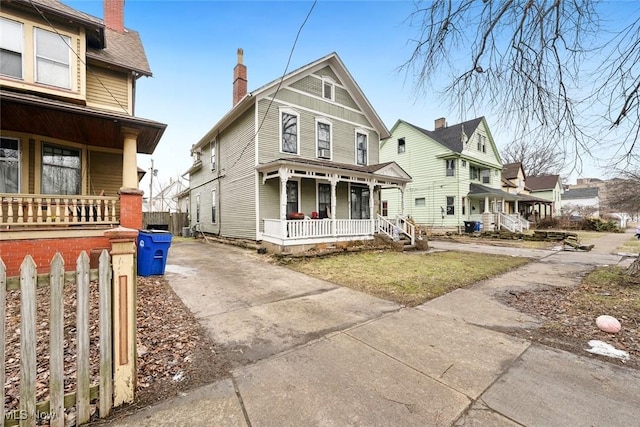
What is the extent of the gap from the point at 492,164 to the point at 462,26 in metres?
24.5

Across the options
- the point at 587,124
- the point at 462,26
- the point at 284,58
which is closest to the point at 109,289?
the point at 462,26

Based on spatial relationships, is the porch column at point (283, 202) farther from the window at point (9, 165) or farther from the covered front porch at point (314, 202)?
the window at point (9, 165)

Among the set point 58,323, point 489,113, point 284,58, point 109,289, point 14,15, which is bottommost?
point 58,323

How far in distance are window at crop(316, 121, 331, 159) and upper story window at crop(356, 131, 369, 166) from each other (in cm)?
210

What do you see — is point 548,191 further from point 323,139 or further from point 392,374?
point 392,374

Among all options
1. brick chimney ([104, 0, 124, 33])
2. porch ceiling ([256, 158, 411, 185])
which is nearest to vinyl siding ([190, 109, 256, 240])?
porch ceiling ([256, 158, 411, 185])

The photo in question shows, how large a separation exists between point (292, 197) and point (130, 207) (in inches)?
254

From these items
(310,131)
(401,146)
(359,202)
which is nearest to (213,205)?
(310,131)

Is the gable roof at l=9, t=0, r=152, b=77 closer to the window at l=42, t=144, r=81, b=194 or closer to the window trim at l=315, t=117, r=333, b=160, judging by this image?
the window at l=42, t=144, r=81, b=194

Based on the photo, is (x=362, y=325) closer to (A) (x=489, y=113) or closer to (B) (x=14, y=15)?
(A) (x=489, y=113)

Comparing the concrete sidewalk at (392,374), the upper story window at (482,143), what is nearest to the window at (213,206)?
the concrete sidewalk at (392,374)

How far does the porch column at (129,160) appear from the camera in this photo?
7.81 m

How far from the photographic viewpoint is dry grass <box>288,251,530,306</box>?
582cm

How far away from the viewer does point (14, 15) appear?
7109 millimetres
